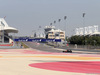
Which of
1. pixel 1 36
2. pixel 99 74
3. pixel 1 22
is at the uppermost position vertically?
pixel 1 22

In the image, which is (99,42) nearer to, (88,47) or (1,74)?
(88,47)

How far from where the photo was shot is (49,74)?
14922mm

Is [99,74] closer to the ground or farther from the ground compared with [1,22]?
closer to the ground

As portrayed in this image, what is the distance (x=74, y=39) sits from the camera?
446 ft

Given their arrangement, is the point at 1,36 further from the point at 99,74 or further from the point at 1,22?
the point at 99,74

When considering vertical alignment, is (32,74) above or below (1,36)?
below

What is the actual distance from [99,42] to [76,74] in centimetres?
9871

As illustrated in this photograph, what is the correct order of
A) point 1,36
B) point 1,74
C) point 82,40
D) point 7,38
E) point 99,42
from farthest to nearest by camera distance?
point 7,38
point 1,36
point 82,40
point 99,42
point 1,74

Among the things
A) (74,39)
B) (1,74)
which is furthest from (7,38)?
(1,74)

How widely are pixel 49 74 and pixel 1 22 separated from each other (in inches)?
5427

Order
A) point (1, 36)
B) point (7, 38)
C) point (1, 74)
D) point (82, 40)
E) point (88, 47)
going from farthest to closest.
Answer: point (7, 38) → point (1, 36) → point (82, 40) → point (88, 47) → point (1, 74)

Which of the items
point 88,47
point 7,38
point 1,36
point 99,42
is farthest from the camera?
point 7,38

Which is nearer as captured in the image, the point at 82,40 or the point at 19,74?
the point at 19,74

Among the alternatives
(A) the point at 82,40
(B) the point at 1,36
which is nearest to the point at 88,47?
(A) the point at 82,40
